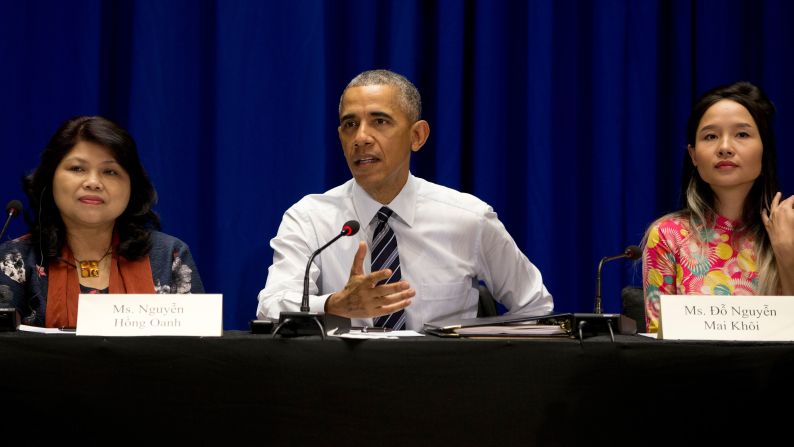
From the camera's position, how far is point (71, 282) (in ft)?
7.51

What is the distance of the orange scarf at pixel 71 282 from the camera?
7.26ft

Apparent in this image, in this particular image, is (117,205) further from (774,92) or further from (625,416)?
(774,92)

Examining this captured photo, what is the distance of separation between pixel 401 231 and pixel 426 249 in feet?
0.31

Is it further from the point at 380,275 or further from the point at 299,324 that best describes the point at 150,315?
the point at 380,275

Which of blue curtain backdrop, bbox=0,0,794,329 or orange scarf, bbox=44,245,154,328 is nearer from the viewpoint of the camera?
orange scarf, bbox=44,245,154,328

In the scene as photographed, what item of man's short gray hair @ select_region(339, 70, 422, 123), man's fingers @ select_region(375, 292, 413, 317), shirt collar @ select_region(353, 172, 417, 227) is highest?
man's short gray hair @ select_region(339, 70, 422, 123)

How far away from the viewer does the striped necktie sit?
2385 mm

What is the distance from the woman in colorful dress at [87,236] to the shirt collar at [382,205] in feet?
1.76

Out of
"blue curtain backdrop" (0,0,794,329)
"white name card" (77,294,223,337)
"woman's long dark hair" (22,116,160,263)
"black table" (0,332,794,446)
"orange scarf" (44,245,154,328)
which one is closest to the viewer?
"black table" (0,332,794,446)

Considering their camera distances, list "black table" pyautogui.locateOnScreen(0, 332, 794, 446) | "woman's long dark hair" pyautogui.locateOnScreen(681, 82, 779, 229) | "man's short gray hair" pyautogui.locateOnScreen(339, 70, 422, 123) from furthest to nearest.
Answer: "man's short gray hair" pyautogui.locateOnScreen(339, 70, 422, 123), "woman's long dark hair" pyautogui.locateOnScreen(681, 82, 779, 229), "black table" pyautogui.locateOnScreen(0, 332, 794, 446)

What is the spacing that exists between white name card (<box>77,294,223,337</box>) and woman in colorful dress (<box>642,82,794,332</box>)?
130cm

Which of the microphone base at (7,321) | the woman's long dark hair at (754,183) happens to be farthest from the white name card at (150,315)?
the woman's long dark hair at (754,183)

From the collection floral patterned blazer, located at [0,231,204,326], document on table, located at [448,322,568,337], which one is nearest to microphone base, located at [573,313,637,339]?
document on table, located at [448,322,568,337]

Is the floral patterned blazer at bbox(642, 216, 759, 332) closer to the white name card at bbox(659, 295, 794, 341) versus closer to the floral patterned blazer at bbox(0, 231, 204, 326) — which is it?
the white name card at bbox(659, 295, 794, 341)
